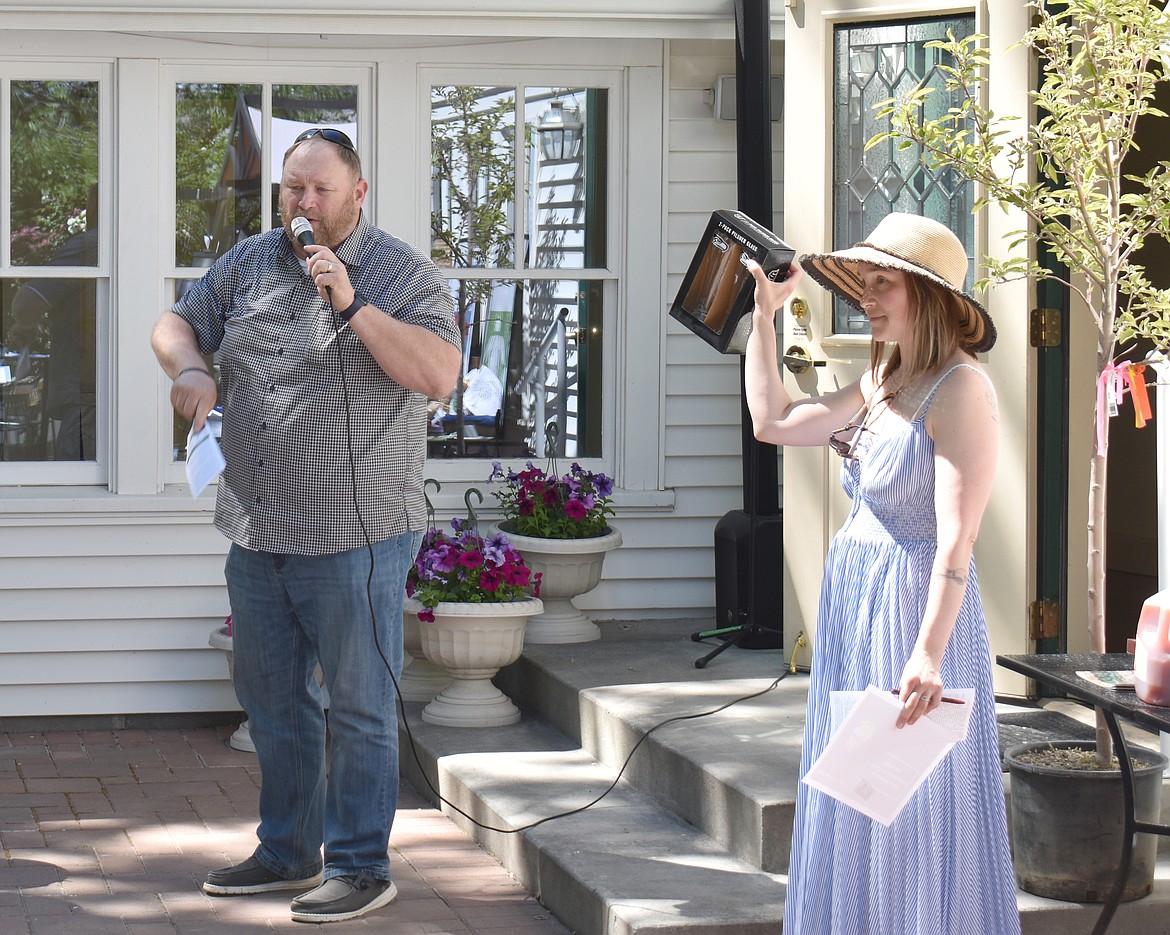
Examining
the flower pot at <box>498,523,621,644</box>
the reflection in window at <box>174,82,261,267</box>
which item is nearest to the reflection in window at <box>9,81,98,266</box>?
the reflection in window at <box>174,82,261,267</box>

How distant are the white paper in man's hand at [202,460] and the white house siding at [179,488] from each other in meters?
2.26

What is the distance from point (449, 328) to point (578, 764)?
5.71 feet

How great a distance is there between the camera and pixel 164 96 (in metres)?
5.71

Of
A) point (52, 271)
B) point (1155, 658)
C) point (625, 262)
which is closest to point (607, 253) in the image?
point (625, 262)

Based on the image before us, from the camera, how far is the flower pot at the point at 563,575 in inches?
223

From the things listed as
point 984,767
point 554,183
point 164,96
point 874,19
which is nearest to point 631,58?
point 554,183

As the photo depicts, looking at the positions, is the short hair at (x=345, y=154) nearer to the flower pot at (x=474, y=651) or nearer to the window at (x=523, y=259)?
the flower pot at (x=474, y=651)

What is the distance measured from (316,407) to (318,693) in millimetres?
747

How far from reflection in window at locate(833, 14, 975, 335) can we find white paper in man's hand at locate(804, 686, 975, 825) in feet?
8.00

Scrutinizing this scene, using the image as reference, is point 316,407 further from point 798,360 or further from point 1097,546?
point 798,360

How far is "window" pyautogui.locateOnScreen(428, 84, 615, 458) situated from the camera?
5.97 m

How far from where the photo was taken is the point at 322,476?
3.59 metres

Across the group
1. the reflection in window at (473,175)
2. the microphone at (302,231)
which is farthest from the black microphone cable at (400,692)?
the reflection in window at (473,175)

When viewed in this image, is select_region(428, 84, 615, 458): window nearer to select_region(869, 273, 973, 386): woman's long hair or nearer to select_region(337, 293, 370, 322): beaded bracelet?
select_region(337, 293, 370, 322): beaded bracelet
